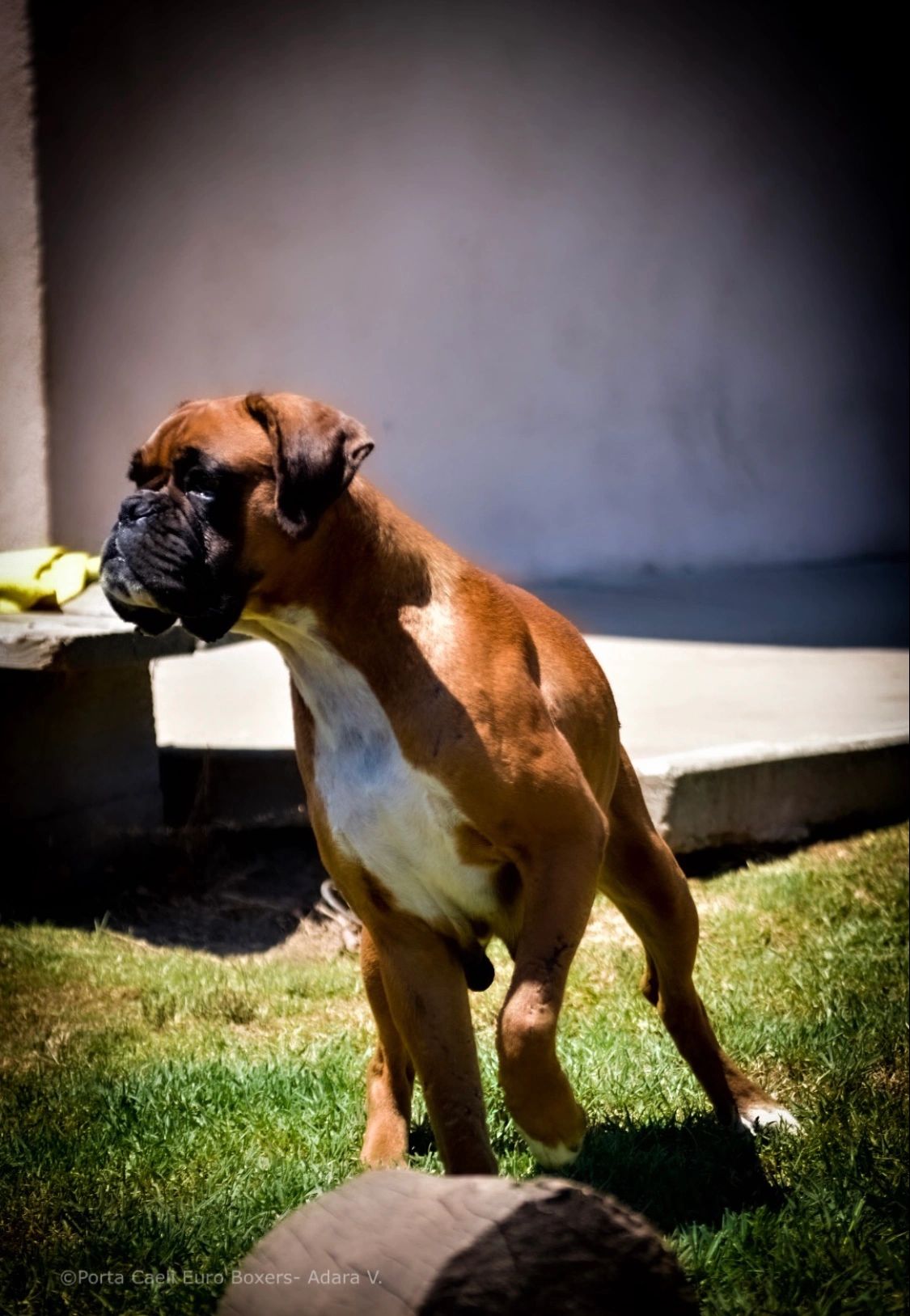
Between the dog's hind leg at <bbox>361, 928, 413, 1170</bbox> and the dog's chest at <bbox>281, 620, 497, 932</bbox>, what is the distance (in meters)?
0.49

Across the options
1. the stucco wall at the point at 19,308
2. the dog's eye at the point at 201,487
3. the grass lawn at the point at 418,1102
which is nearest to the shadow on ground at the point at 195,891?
the grass lawn at the point at 418,1102

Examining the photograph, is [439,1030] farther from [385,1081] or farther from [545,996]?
[385,1081]

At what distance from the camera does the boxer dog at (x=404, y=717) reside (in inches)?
126

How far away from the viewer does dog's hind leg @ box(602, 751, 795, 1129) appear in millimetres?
3846

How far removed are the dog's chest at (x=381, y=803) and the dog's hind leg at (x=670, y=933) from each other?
56cm

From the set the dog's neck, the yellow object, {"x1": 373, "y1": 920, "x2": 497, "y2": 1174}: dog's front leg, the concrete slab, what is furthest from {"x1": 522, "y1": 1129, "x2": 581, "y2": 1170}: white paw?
the yellow object

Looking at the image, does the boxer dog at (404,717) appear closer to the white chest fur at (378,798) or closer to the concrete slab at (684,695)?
the white chest fur at (378,798)

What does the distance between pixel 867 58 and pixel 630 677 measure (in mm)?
7152

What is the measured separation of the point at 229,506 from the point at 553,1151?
156 centimetres

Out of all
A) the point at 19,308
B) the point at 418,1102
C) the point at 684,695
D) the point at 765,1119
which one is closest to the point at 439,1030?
the point at 418,1102

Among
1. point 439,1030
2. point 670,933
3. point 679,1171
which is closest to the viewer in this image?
point 439,1030

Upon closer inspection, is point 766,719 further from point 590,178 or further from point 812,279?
point 812,279

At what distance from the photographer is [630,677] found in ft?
26.2

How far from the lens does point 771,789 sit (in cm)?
631
